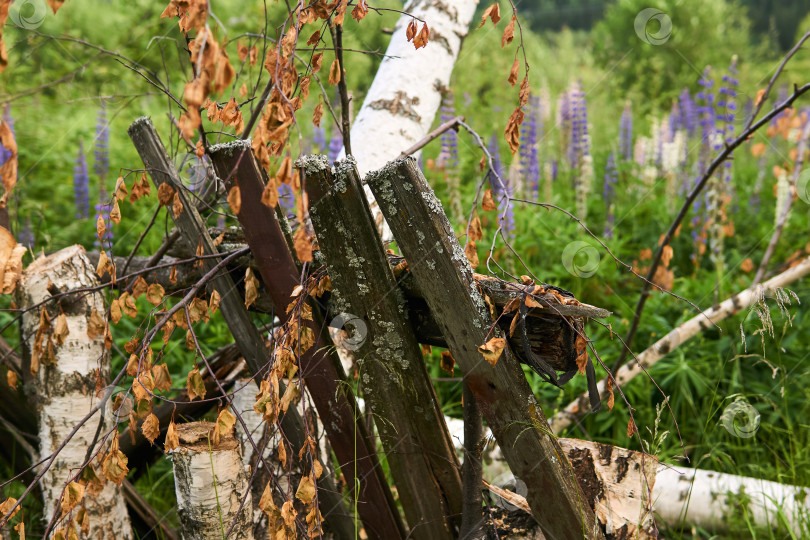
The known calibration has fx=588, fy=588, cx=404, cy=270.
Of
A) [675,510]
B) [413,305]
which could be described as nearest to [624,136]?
[675,510]

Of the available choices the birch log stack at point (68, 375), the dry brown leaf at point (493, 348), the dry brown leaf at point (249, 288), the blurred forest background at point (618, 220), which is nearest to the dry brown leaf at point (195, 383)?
the dry brown leaf at point (249, 288)

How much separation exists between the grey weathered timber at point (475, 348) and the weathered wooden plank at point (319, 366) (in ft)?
1.21

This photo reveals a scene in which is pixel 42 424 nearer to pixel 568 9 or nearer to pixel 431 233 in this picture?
pixel 431 233

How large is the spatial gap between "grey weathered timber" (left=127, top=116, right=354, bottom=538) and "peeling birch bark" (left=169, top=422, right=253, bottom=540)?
20 centimetres

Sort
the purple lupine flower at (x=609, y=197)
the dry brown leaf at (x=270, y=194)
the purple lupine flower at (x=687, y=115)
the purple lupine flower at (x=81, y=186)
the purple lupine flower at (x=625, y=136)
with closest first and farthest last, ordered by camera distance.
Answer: the dry brown leaf at (x=270, y=194) → the purple lupine flower at (x=81, y=186) → the purple lupine flower at (x=609, y=197) → the purple lupine flower at (x=687, y=115) → the purple lupine flower at (x=625, y=136)

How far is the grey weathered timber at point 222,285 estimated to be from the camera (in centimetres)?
174

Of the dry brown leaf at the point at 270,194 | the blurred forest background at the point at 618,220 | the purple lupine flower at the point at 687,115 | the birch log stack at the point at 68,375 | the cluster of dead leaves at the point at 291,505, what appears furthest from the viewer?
the purple lupine flower at the point at 687,115

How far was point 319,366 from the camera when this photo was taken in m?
1.70

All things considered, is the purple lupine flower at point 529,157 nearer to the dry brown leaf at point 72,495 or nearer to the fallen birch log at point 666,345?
the fallen birch log at point 666,345

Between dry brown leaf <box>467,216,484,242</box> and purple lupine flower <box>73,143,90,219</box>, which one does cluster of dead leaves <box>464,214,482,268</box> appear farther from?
purple lupine flower <box>73,143,90,219</box>

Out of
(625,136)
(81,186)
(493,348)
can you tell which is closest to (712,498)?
(493,348)

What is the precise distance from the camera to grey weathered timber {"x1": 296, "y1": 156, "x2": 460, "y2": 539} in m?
1.42

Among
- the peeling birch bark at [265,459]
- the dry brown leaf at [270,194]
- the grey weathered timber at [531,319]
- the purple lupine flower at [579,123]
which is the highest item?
the purple lupine flower at [579,123]

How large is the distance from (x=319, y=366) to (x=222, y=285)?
0.40m
